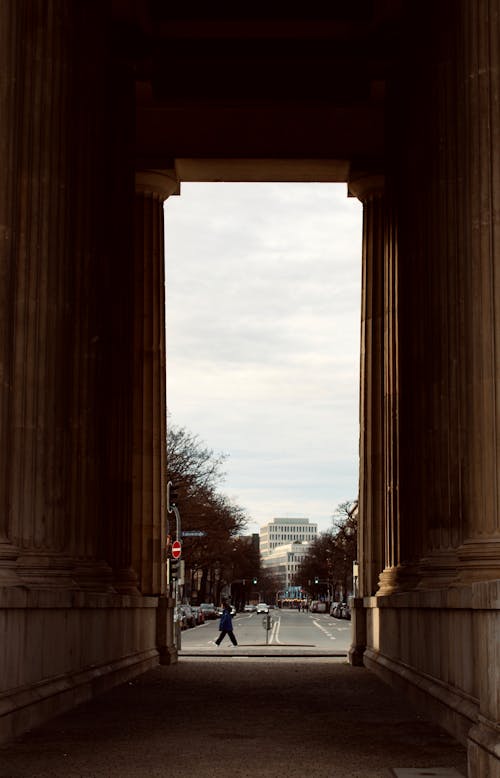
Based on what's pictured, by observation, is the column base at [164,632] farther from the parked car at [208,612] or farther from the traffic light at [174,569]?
the parked car at [208,612]

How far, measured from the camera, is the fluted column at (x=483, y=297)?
17703 mm

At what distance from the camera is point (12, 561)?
1805cm

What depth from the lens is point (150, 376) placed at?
4450 centimetres

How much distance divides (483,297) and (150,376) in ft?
89.7

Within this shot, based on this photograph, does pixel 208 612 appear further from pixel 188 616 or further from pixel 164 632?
pixel 164 632

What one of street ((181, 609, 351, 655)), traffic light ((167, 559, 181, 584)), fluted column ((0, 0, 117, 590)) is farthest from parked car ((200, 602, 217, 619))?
fluted column ((0, 0, 117, 590))

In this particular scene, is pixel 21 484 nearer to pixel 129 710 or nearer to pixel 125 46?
pixel 129 710

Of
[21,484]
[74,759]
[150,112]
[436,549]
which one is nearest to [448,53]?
[436,549]

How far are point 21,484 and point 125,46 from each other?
20.4 metres

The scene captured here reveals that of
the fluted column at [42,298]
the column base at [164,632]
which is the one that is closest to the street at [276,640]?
the column base at [164,632]

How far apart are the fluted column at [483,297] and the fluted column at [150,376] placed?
2504 cm

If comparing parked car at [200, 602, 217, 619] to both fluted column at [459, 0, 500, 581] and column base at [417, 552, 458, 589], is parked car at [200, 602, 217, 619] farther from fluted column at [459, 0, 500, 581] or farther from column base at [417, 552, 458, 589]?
fluted column at [459, 0, 500, 581]

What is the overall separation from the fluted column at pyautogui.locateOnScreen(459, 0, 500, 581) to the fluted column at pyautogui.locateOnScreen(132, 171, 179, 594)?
2504 centimetres

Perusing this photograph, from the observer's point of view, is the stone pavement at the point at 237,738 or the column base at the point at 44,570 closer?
the stone pavement at the point at 237,738
